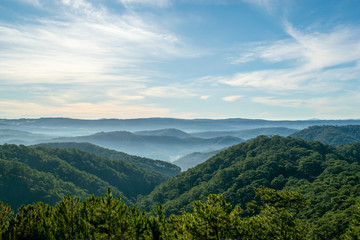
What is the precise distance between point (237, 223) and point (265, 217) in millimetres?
5420

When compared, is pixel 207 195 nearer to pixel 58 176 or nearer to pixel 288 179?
pixel 288 179

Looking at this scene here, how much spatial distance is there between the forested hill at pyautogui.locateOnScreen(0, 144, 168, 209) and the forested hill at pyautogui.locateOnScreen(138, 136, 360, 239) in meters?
42.6

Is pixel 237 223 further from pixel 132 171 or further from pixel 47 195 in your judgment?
pixel 132 171

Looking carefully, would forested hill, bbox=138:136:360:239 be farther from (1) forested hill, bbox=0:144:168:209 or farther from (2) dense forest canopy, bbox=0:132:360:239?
(1) forested hill, bbox=0:144:168:209

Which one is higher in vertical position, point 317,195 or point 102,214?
point 102,214

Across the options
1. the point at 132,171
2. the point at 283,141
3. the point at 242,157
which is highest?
the point at 283,141

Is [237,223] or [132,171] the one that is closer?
[237,223]

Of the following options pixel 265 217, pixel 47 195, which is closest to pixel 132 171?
pixel 47 195

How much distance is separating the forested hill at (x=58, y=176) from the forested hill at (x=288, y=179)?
4258 cm

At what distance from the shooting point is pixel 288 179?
302 feet

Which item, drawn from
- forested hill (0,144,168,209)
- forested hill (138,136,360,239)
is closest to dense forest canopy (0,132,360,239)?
forested hill (138,136,360,239)

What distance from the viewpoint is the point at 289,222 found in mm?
23875

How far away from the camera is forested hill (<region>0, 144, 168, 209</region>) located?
115188mm

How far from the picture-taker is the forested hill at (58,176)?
378 feet
